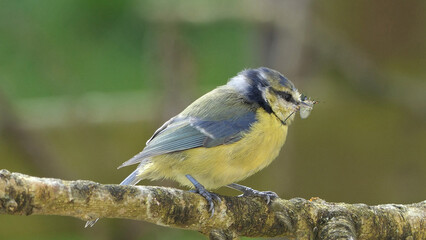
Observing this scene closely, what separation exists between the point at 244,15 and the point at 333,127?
0.87 metres

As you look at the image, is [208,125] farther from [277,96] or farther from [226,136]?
[277,96]

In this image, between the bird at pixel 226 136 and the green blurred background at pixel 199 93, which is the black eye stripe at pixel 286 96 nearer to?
the bird at pixel 226 136

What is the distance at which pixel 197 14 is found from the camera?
344cm

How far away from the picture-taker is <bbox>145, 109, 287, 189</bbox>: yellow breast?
6.91ft

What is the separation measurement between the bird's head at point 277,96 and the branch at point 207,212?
0.49 m

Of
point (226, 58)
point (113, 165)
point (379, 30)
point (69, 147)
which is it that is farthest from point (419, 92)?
point (69, 147)

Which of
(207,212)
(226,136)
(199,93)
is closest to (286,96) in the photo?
(226,136)

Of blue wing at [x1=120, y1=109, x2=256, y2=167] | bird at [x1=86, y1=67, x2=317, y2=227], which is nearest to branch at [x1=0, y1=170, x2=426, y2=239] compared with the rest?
bird at [x1=86, y1=67, x2=317, y2=227]

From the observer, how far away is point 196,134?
2.18 metres

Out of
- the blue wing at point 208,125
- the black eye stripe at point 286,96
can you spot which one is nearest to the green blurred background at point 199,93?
the blue wing at point 208,125

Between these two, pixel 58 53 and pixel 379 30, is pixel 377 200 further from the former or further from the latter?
pixel 58 53

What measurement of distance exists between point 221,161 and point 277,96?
0.36m

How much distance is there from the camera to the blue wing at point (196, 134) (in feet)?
7.02

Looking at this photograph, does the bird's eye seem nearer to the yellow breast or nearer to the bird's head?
the bird's head
